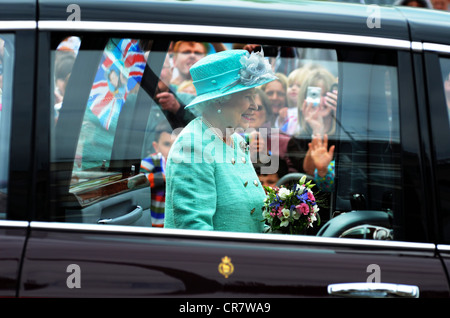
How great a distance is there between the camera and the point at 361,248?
2.06 m

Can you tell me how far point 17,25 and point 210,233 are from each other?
94cm

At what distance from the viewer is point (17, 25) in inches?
80.4

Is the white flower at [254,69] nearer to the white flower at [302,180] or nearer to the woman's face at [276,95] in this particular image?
the woman's face at [276,95]

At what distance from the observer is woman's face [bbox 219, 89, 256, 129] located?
8.55ft

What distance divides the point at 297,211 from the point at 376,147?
426 mm

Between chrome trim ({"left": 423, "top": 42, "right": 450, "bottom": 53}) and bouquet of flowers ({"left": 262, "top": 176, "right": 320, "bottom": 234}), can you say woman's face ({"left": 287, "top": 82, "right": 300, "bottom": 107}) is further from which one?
chrome trim ({"left": 423, "top": 42, "right": 450, "bottom": 53})

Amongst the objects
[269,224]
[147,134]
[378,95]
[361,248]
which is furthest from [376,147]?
[147,134]

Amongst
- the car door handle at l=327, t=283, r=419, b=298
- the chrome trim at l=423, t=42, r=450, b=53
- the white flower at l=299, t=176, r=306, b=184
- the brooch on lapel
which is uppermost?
the chrome trim at l=423, t=42, r=450, b=53

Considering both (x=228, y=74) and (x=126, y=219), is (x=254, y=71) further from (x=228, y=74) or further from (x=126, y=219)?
(x=126, y=219)

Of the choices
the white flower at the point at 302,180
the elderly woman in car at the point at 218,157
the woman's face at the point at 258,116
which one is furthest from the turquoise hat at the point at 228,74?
the white flower at the point at 302,180

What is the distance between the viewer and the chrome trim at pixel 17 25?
6.70ft

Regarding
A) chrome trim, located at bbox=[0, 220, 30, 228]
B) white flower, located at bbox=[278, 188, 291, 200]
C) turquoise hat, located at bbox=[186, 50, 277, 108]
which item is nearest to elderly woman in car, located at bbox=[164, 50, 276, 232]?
turquoise hat, located at bbox=[186, 50, 277, 108]

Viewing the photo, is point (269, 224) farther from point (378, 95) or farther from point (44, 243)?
point (44, 243)

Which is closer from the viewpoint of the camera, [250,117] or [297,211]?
[297,211]
